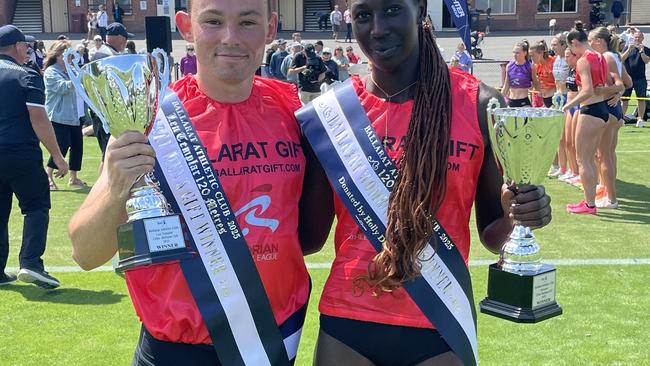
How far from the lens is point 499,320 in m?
5.24

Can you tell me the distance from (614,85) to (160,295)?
7157 millimetres

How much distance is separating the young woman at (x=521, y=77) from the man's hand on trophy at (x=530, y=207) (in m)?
9.67

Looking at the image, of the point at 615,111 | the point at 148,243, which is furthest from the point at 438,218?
the point at 615,111

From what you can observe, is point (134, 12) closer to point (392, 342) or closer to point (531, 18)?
point (531, 18)

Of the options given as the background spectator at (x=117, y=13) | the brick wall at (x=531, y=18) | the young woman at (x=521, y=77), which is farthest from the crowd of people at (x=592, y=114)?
the brick wall at (x=531, y=18)

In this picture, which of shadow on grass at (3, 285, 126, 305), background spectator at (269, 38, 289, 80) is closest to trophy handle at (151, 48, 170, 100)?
shadow on grass at (3, 285, 126, 305)

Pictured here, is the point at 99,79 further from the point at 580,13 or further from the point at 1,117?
the point at 580,13

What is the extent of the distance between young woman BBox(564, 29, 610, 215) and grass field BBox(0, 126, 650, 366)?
2.64 feet

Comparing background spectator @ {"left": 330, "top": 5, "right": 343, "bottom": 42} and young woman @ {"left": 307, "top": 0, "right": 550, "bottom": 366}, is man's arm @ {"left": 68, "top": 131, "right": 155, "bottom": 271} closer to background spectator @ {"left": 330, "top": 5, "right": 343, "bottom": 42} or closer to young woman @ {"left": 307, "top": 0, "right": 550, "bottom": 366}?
young woman @ {"left": 307, "top": 0, "right": 550, "bottom": 366}

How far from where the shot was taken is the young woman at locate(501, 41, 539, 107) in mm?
11727

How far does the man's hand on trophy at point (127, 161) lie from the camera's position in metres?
2.01

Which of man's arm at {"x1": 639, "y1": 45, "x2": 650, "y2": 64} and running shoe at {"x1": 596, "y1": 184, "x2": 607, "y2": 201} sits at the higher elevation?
man's arm at {"x1": 639, "y1": 45, "x2": 650, "y2": 64}

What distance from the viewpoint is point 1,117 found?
20.5 feet

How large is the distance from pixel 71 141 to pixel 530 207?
895 cm
